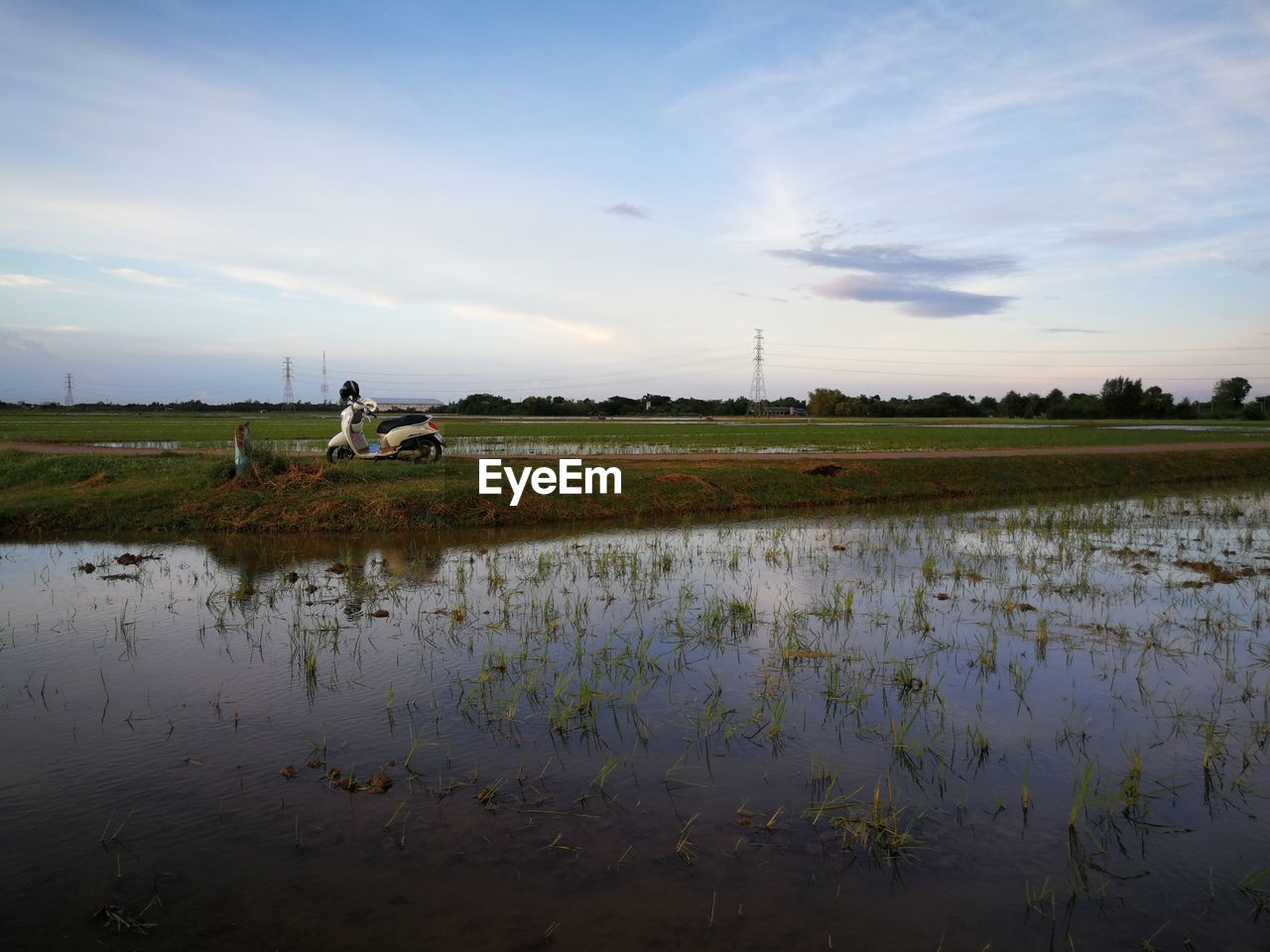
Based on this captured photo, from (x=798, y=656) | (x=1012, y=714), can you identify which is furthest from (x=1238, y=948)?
(x=798, y=656)

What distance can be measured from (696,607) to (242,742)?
5192 mm

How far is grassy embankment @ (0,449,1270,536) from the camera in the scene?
50.9 ft

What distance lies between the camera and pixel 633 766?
5.48 metres

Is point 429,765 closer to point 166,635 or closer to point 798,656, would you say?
point 798,656

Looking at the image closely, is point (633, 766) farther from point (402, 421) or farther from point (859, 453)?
point (859, 453)

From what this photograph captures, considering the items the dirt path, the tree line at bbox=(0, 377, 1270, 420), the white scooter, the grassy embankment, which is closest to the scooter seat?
the white scooter

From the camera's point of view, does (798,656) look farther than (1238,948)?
Yes

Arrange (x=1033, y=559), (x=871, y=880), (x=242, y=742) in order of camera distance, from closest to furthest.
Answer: (x=871, y=880) < (x=242, y=742) < (x=1033, y=559)

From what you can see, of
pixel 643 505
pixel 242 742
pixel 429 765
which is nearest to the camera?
pixel 429 765

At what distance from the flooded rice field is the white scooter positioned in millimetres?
7877

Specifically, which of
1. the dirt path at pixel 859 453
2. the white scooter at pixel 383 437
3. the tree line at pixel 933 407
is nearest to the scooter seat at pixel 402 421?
the white scooter at pixel 383 437

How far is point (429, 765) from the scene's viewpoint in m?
5.45

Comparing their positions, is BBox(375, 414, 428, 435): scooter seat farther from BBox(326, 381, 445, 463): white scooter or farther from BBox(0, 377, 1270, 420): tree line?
BBox(0, 377, 1270, 420): tree line

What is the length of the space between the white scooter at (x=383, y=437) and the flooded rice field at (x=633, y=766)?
25.8 feet
